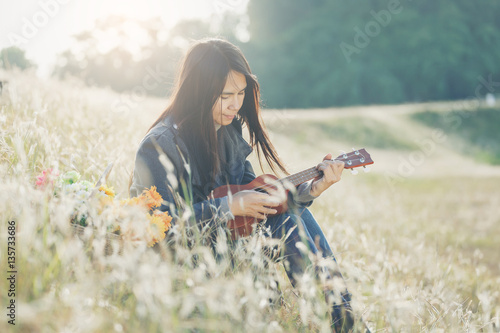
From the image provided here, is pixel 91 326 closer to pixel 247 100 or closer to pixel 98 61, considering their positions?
pixel 247 100

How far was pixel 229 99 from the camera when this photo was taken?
2.84 metres

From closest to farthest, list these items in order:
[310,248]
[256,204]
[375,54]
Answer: [310,248] → [256,204] → [375,54]

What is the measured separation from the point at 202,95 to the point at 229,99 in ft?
0.57

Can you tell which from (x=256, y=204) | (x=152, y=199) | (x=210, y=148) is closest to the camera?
(x=152, y=199)

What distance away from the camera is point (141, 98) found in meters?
8.70

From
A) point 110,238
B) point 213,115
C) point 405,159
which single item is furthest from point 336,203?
point 405,159

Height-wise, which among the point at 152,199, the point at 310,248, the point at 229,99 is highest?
the point at 229,99

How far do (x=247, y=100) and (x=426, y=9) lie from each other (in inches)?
1737

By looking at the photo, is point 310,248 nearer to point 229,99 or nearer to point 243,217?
point 243,217

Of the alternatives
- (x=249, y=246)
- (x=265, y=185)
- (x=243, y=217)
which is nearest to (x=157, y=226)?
(x=249, y=246)

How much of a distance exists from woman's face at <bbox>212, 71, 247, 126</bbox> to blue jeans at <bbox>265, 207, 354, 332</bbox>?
28.1 inches

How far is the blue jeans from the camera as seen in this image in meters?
2.32

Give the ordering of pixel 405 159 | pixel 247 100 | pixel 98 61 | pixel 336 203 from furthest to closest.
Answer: pixel 98 61
pixel 405 159
pixel 336 203
pixel 247 100

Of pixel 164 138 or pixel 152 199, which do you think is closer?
pixel 152 199
